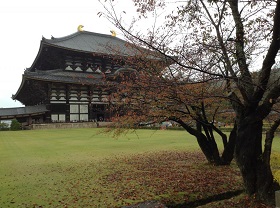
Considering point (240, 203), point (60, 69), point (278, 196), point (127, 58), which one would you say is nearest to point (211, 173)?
point (240, 203)

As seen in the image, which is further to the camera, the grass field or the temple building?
the temple building

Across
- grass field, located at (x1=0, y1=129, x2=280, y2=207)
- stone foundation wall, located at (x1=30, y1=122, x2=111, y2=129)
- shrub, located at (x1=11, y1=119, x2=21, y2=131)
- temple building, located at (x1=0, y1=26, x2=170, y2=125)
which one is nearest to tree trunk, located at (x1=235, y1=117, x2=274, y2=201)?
grass field, located at (x1=0, y1=129, x2=280, y2=207)

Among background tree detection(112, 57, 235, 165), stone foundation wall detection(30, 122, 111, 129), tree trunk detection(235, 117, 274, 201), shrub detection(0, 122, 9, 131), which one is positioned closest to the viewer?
tree trunk detection(235, 117, 274, 201)

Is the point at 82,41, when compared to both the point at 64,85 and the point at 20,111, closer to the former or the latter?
the point at 64,85

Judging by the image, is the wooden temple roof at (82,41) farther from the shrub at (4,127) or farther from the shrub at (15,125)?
the shrub at (4,127)

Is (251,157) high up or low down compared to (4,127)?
up

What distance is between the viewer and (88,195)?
6402 mm

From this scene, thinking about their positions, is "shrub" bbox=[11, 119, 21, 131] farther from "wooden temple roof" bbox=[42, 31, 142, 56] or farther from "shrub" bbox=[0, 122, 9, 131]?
"wooden temple roof" bbox=[42, 31, 142, 56]

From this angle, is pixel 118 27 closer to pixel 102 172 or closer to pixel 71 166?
pixel 102 172

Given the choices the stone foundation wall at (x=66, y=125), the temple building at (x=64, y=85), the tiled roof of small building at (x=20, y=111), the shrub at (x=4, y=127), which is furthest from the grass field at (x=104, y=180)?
the shrub at (x=4, y=127)

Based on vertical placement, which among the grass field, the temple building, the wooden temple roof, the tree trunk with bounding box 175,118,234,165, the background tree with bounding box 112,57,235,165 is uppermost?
the wooden temple roof

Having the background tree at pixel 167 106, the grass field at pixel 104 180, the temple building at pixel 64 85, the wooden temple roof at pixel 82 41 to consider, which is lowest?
the grass field at pixel 104 180

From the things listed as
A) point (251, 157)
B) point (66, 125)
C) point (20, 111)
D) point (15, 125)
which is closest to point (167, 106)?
point (251, 157)

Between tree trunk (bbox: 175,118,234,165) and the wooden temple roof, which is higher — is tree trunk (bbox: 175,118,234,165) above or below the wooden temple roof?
below
